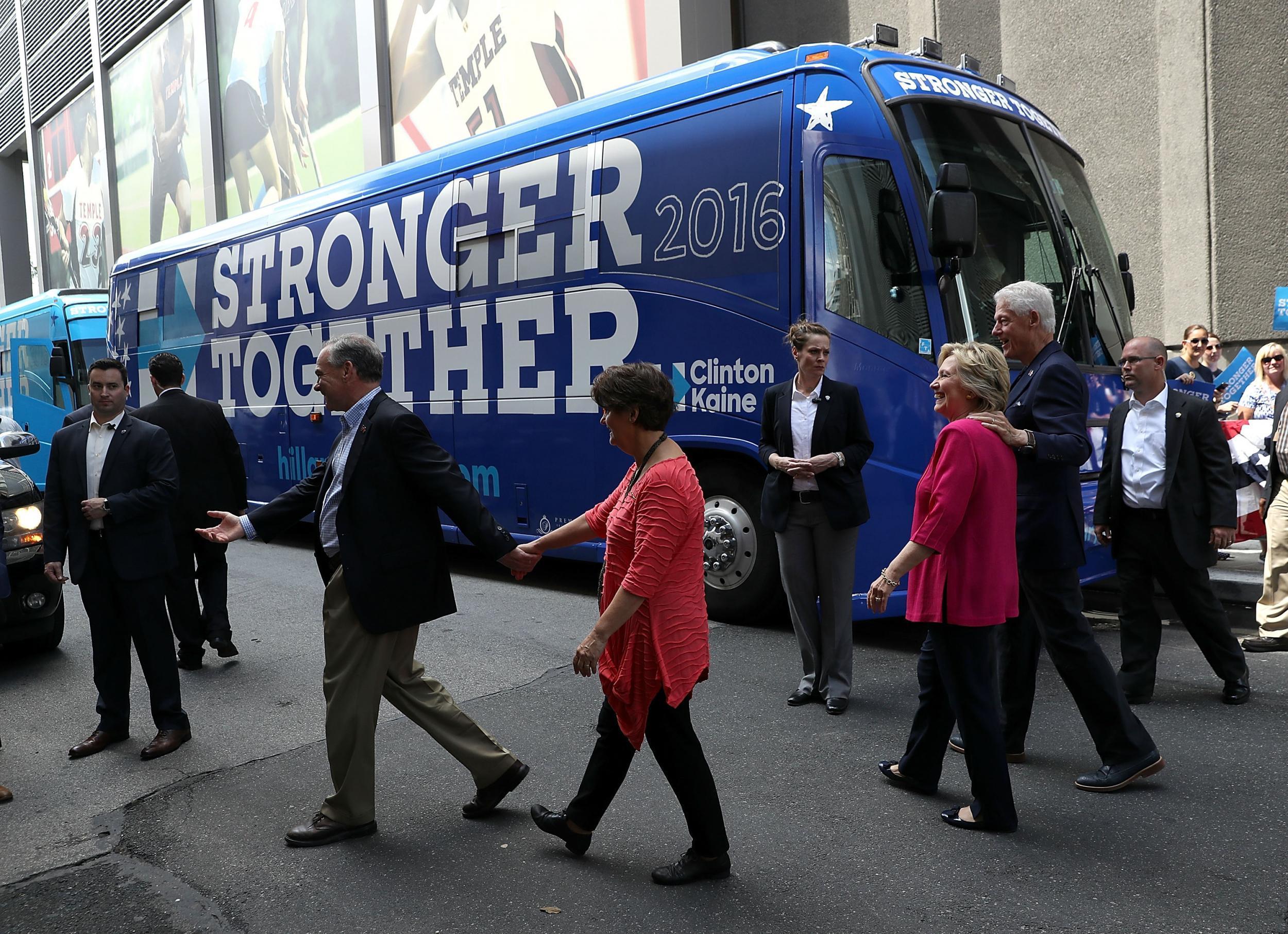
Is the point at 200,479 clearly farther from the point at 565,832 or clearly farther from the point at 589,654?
the point at 589,654

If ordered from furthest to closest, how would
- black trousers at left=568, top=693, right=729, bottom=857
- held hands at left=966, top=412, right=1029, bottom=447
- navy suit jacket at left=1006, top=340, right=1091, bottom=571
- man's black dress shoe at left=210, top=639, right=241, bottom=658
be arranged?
man's black dress shoe at left=210, top=639, right=241, bottom=658 → navy suit jacket at left=1006, top=340, right=1091, bottom=571 → held hands at left=966, top=412, right=1029, bottom=447 → black trousers at left=568, top=693, right=729, bottom=857

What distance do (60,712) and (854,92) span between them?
5.48m

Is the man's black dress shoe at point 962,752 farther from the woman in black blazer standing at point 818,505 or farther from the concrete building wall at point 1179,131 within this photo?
the concrete building wall at point 1179,131

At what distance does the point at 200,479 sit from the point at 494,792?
145 inches

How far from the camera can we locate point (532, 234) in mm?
8172

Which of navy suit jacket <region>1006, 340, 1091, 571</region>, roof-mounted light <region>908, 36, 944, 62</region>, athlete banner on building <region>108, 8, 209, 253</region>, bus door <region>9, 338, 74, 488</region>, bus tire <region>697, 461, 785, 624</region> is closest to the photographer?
navy suit jacket <region>1006, 340, 1091, 571</region>

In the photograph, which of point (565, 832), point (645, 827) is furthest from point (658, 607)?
point (645, 827)

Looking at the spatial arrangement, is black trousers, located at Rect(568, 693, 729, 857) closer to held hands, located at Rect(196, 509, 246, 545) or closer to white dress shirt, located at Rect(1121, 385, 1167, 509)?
held hands, located at Rect(196, 509, 246, 545)

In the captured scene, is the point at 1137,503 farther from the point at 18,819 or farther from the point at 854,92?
the point at 18,819

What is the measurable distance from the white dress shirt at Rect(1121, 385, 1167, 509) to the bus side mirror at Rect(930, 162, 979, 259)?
1260 mm

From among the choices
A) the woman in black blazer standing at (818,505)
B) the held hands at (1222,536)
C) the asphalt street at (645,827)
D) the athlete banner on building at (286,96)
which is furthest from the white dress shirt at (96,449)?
the athlete banner on building at (286,96)

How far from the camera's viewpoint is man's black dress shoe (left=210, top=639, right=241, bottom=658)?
6.61m

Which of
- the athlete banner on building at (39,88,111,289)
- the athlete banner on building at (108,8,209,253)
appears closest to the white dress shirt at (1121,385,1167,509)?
the athlete banner on building at (108,8,209,253)

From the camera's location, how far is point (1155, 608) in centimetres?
514
